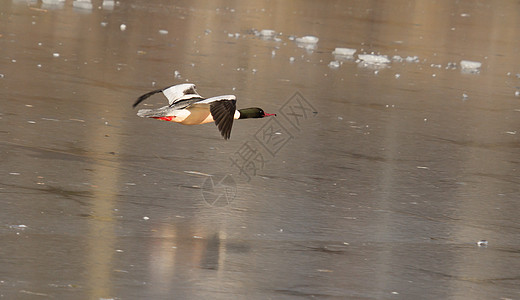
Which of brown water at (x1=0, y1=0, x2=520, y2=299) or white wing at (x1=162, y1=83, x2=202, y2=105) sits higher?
Answer: white wing at (x1=162, y1=83, x2=202, y2=105)

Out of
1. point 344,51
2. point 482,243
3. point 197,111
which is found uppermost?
point 197,111

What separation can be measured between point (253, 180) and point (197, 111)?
1.17 m

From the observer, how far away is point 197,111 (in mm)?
5809

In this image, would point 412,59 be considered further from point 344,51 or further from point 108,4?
point 108,4

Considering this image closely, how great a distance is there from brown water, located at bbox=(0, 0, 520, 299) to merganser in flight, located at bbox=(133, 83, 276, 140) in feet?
1.75

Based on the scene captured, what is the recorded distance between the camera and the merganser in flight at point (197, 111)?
5543mm

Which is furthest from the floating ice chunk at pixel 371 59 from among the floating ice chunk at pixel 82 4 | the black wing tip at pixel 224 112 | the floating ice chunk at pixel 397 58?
the black wing tip at pixel 224 112

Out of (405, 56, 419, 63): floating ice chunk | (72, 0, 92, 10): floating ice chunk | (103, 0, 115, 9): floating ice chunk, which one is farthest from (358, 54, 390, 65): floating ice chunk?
(103, 0, 115, 9): floating ice chunk

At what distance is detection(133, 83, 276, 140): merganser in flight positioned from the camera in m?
5.54

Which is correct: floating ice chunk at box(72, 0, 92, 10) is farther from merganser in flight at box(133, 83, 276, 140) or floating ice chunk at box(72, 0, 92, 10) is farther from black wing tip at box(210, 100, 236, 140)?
black wing tip at box(210, 100, 236, 140)

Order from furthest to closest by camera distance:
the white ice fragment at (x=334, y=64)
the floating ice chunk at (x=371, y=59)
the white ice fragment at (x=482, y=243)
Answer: the floating ice chunk at (x=371, y=59) → the white ice fragment at (x=334, y=64) → the white ice fragment at (x=482, y=243)

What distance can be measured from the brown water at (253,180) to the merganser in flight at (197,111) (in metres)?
0.53

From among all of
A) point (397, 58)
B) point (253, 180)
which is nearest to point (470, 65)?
point (397, 58)

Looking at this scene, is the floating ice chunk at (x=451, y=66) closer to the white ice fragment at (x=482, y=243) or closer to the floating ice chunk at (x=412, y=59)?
the floating ice chunk at (x=412, y=59)
